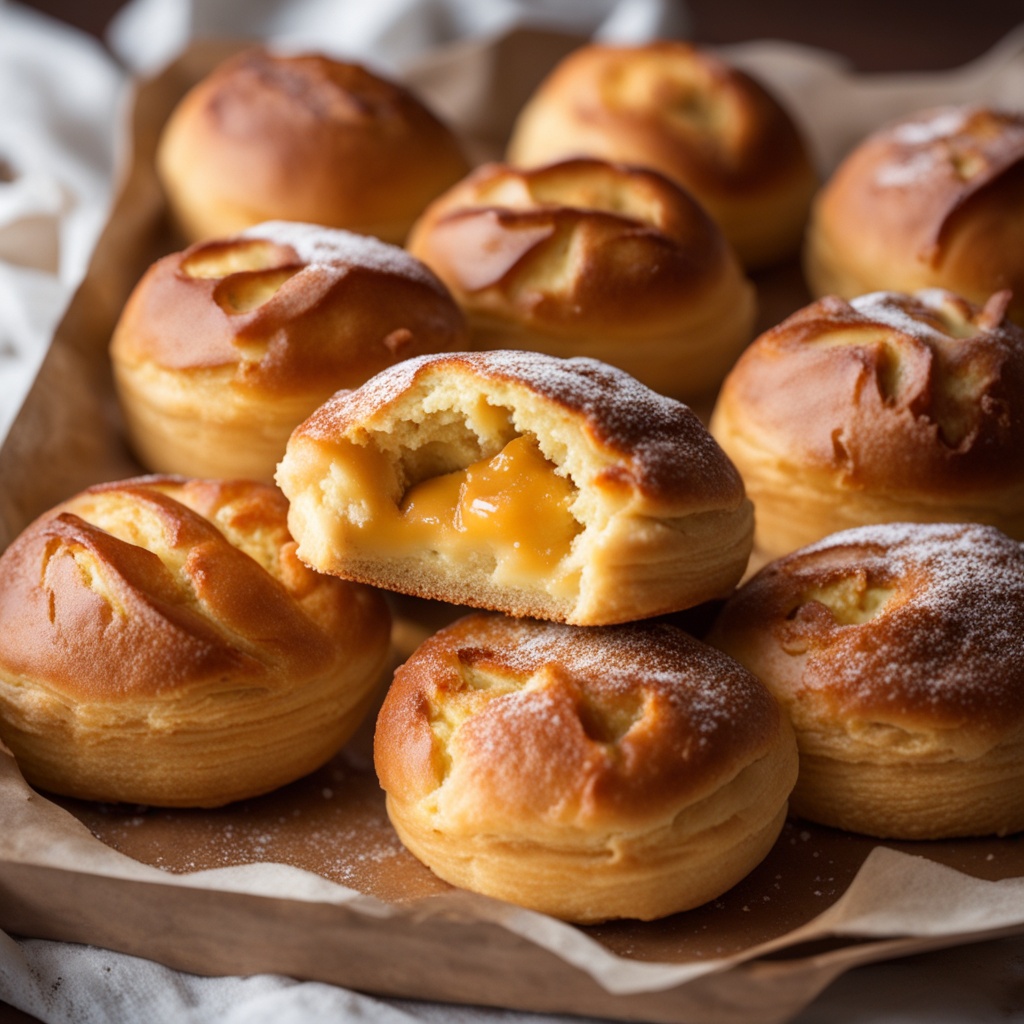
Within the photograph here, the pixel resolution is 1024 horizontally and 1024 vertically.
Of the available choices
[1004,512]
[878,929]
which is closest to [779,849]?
[878,929]

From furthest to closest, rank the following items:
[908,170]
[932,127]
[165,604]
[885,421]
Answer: [932,127] → [908,170] → [885,421] → [165,604]

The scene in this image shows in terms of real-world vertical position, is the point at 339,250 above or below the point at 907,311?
above

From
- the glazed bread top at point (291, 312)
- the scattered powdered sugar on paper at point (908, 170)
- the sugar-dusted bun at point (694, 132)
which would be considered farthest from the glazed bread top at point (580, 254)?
the scattered powdered sugar on paper at point (908, 170)

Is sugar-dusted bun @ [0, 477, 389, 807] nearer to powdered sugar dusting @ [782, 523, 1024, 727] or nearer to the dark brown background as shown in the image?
powdered sugar dusting @ [782, 523, 1024, 727]

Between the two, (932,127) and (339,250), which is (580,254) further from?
(932,127)

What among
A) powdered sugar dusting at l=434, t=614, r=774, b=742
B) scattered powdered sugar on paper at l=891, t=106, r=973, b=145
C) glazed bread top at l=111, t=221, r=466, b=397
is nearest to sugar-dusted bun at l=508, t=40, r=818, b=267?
scattered powdered sugar on paper at l=891, t=106, r=973, b=145

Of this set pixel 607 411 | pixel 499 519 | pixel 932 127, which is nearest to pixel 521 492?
pixel 499 519

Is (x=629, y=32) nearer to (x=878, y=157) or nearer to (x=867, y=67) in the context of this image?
(x=867, y=67)

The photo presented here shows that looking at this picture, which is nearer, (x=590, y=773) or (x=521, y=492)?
(x=590, y=773)
